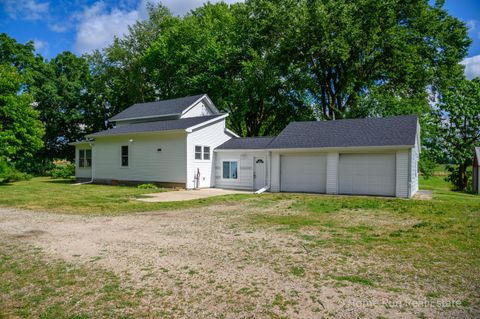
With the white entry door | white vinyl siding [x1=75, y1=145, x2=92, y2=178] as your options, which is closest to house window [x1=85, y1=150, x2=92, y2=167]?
white vinyl siding [x1=75, y1=145, x2=92, y2=178]

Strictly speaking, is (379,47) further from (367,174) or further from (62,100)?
(62,100)

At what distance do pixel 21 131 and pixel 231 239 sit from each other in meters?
20.4

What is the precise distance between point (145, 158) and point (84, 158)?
8.24m

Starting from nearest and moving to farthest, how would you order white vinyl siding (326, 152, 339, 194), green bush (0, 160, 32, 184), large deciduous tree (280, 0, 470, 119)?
white vinyl siding (326, 152, 339, 194) < green bush (0, 160, 32, 184) < large deciduous tree (280, 0, 470, 119)

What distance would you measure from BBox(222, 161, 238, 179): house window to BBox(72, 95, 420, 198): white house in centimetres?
6

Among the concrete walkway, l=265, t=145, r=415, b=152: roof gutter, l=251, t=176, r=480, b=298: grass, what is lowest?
the concrete walkway

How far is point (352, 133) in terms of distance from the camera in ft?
58.5

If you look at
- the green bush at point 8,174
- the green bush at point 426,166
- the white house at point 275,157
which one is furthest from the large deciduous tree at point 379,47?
the green bush at point 8,174

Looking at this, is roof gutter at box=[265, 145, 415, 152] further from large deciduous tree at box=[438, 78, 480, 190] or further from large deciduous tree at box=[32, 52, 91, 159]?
large deciduous tree at box=[32, 52, 91, 159]

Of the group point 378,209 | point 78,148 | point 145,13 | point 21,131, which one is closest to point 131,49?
point 145,13

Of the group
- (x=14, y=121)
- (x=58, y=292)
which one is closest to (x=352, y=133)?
(x=58, y=292)

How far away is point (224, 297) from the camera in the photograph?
4148mm

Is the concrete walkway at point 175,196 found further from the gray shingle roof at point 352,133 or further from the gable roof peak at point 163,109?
the gable roof peak at point 163,109

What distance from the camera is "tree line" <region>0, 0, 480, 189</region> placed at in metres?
25.3
